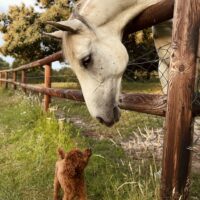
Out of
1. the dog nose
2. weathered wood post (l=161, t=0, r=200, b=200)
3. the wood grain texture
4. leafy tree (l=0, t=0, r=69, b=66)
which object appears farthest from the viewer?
leafy tree (l=0, t=0, r=69, b=66)

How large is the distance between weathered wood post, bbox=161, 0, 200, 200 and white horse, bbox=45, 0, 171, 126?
2.59 ft

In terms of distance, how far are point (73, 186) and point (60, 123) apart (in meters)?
2.09

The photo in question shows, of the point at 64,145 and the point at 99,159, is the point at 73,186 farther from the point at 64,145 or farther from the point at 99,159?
the point at 64,145

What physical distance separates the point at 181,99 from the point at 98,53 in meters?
1.04

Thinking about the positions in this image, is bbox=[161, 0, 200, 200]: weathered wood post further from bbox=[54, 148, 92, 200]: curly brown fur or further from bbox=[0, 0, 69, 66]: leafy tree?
bbox=[0, 0, 69, 66]: leafy tree

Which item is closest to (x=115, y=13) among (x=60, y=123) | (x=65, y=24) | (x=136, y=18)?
(x=136, y=18)

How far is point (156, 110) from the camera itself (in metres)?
2.14

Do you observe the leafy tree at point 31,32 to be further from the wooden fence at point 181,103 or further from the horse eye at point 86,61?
the wooden fence at point 181,103

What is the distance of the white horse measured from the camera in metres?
2.66

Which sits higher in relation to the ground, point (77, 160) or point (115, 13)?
point (115, 13)

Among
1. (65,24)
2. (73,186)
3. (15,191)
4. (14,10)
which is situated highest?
(14,10)

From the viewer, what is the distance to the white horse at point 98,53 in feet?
8.71

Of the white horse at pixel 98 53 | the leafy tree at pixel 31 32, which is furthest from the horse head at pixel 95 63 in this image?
the leafy tree at pixel 31 32

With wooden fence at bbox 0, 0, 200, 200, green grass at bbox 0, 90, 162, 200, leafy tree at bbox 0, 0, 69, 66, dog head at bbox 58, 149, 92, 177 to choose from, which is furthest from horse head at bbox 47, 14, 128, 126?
leafy tree at bbox 0, 0, 69, 66
